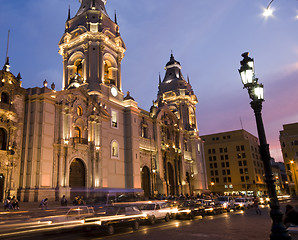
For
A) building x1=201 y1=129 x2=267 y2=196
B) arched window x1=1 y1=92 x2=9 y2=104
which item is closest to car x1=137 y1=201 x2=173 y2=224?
arched window x1=1 y1=92 x2=9 y2=104

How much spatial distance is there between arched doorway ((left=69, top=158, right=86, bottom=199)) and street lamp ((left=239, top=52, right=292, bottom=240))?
28.4 m

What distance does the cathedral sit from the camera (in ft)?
99.8

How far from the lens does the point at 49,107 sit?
109 ft

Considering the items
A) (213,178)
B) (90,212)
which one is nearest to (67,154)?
(90,212)

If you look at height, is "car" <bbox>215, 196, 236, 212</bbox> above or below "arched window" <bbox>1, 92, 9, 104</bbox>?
below

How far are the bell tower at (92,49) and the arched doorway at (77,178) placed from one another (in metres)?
12.1

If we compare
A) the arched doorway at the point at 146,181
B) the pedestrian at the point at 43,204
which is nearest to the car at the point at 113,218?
the pedestrian at the point at 43,204

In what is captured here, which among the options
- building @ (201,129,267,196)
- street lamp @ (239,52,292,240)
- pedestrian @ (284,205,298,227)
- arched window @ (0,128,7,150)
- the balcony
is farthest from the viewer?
building @ (201,129,267,196)

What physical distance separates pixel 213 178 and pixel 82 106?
219 ft

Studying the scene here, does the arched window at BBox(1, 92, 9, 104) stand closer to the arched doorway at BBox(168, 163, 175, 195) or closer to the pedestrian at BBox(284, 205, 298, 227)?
the pedestrian at BBox(284, 205, 298, 227)

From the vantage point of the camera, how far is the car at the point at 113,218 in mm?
13959

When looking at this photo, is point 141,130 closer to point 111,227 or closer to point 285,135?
point 111,227

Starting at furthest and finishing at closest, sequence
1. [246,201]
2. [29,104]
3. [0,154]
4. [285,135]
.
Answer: [285,135], [246,201], [29,104], [0,154]

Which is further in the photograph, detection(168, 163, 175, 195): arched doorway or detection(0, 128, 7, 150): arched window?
detection(168, 163, 175, 195): arched doorway
